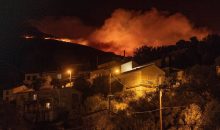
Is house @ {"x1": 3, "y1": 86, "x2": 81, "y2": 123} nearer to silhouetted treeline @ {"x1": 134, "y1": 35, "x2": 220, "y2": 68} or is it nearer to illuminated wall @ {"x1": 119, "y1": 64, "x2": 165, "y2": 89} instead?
illuminated wall @ {"x1": 119, "y1": 64, "x2": 165, "y2": 89}

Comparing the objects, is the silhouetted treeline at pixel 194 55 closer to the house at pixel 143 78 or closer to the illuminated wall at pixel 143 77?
the house at pixel 143 78

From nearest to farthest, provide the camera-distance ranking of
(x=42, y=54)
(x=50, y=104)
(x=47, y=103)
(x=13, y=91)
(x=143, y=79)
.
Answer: (x=143, y=79) → (x=50, y=104) → (x=47, y=103) → (x=13, y=91) → (x=42, y=54)

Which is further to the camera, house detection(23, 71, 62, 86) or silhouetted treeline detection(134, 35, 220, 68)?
house detection(23, 71, 62, 86)

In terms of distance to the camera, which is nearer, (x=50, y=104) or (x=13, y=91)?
(x=50, y=104)

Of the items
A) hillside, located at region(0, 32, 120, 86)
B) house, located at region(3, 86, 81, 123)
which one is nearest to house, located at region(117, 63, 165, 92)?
house, located at region(3, 86, 81, 123)

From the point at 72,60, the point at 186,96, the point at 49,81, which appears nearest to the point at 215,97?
the point at 186,96

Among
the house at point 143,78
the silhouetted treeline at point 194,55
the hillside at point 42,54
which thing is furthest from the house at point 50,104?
the hillside at point 42,54

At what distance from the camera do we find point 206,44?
76.7 meters

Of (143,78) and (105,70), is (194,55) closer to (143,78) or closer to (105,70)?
(105,70)

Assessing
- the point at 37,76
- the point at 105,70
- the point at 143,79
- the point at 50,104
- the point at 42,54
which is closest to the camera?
the point at 143,79

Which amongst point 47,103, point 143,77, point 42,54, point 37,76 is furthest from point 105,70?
point 42,54

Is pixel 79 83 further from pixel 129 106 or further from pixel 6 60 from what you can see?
pixel 6 60

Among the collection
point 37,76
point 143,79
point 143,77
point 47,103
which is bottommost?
point 47,103

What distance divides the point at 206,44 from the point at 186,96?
33000mm
